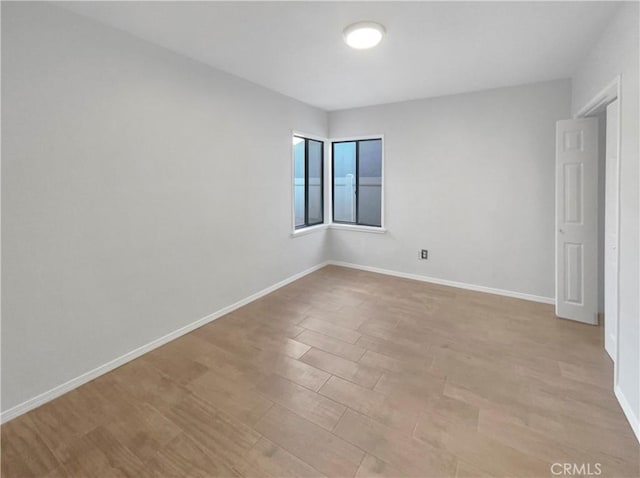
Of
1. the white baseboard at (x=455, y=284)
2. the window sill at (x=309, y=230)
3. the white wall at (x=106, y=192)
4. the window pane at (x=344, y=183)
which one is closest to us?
the white wall at (x=106, y=192)

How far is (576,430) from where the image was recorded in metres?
1.79

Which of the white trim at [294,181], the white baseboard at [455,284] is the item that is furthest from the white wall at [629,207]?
the white trim at [294,181]

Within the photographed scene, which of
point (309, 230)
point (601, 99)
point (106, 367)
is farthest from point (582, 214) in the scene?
point (106, 367)

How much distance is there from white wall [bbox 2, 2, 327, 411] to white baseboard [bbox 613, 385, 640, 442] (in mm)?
3334

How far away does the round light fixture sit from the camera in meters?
2.28

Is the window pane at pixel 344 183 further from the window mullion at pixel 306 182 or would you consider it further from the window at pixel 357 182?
the window mullion at pixel 306 182

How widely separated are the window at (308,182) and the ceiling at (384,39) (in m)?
1.27

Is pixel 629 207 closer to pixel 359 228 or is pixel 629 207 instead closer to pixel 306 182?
pixel 359 228

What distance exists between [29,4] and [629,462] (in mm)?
4266

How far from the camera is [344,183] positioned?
5418 mm

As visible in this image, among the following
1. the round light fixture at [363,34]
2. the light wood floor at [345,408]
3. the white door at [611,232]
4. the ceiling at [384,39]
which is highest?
the ceiling at [384,39]

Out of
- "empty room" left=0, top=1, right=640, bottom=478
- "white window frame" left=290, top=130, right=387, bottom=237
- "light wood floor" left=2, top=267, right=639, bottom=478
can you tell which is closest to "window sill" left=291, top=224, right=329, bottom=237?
"white window frame" left=290, top=130, right=387, bottom=237

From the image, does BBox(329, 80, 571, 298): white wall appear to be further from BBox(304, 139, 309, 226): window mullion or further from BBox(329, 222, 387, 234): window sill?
BBox(304, 139, 309, 226): window mullion

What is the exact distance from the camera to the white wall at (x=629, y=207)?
5.86 feet
